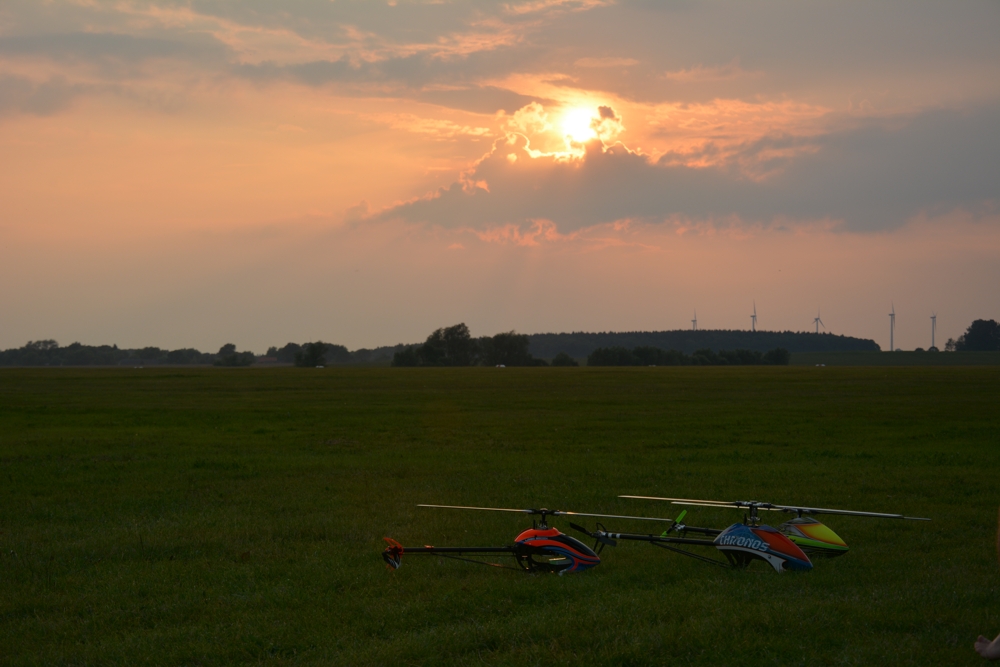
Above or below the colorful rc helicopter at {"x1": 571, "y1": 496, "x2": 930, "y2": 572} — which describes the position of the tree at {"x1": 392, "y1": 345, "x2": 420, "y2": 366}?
above

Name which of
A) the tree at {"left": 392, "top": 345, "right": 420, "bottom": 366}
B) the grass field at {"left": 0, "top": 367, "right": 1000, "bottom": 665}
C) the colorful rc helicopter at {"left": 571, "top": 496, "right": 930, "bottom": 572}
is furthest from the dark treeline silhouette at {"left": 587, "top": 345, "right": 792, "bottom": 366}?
the colorful rc helicopter at {"left": 571, "top": 496, "right": 930, "bottom": 572}

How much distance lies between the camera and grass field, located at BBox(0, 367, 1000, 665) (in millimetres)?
8461

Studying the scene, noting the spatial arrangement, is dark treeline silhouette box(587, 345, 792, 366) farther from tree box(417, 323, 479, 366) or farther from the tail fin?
the tail fin

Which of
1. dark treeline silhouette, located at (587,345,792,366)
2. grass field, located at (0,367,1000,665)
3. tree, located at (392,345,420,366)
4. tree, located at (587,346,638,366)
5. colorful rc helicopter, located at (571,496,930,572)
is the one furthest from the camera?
tree, located at (392,345,420,366)

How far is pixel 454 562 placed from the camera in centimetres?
1197

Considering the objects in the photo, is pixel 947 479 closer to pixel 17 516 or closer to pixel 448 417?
pixel 17 516

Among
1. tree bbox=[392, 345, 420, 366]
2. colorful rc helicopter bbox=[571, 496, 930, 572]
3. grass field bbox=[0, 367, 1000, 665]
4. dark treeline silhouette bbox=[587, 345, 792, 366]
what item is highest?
dark treeline silhouette bbox=[587, 345, 792, 366]

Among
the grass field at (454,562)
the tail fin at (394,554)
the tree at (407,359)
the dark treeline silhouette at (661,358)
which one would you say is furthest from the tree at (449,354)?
the tail fin at (394,554)

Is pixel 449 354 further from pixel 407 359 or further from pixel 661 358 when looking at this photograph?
pixel 661 358

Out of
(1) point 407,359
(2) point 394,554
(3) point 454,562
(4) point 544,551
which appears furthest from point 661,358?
(2) point 394,554

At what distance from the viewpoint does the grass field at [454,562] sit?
27.8 feet

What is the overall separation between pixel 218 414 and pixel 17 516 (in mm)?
27899

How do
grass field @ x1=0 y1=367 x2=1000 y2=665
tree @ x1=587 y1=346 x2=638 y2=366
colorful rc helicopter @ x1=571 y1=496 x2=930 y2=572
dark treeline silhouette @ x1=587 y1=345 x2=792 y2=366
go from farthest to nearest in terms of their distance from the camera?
tree @ x1=587 y1=346 x2=638 y2=366 < dark treeline silhouette @ x1=587 y1=345 x2=792 y2=366 < colorful rc helicopter @ x1=571 y1=496 x2=930 y2=572 < grass field @ x1=0 y1=367 x2=1000 y2=665

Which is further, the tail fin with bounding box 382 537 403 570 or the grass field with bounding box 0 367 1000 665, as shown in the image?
the tail fin with bounding box 382 537 403 570
